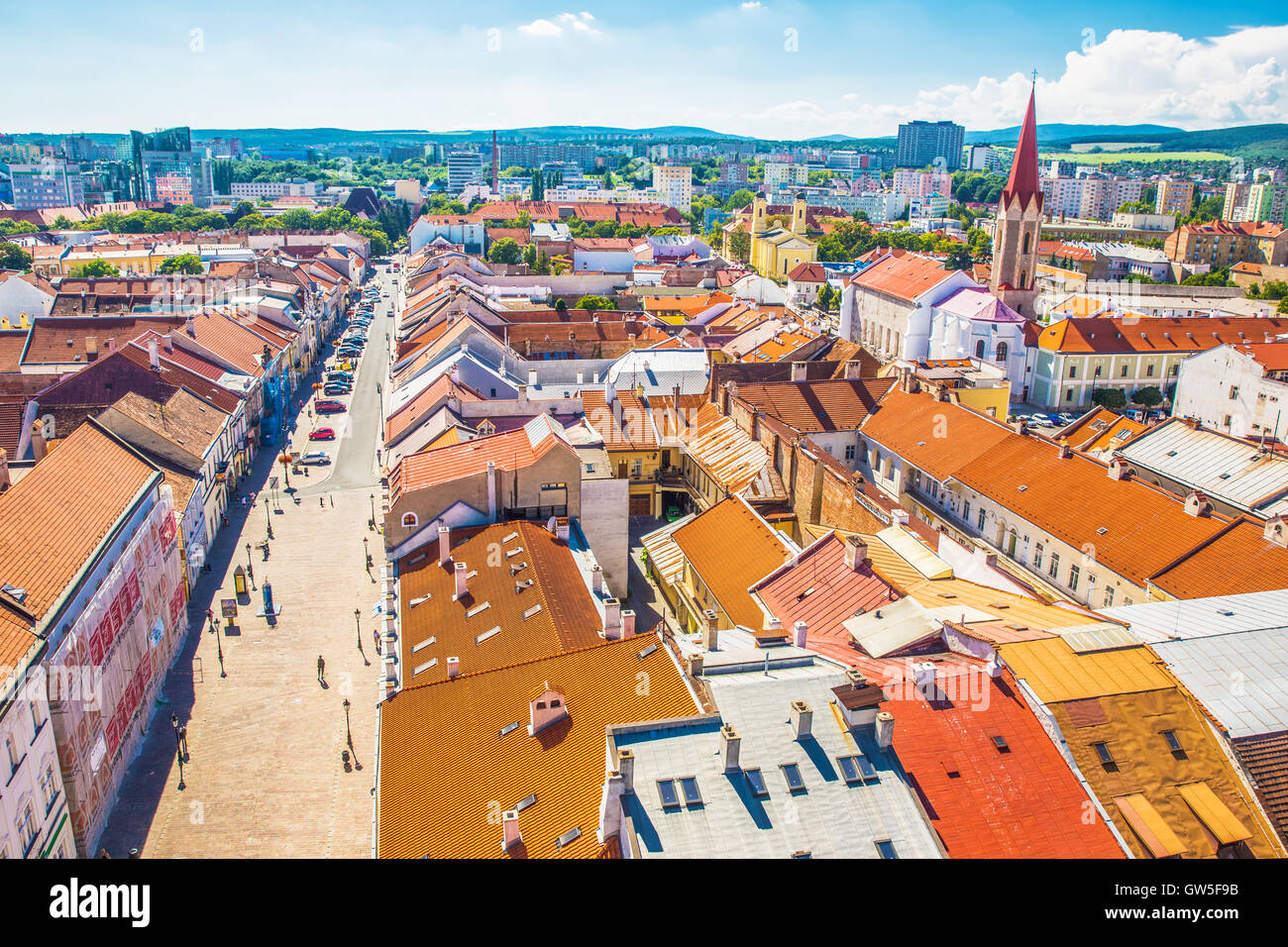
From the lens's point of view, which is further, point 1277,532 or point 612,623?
point 1277,532

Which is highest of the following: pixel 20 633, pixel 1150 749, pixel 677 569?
pixel 20 633

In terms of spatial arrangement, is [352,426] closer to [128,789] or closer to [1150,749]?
[128,789]

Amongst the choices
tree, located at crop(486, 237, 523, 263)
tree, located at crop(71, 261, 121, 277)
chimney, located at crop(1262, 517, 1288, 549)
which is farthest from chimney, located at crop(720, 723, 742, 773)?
tree, located at crop(486, 237, 523, 263)

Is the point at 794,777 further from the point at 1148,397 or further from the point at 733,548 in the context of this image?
the point at 1148,397

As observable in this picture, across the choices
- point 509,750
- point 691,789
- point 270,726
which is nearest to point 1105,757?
point 691,789

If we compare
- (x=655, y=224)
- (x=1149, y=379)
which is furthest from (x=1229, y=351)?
(x=655, y=224)

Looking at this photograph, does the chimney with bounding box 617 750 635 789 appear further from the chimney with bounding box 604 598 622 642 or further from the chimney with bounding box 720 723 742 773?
the chimney with bounding box 604 598 622 642
